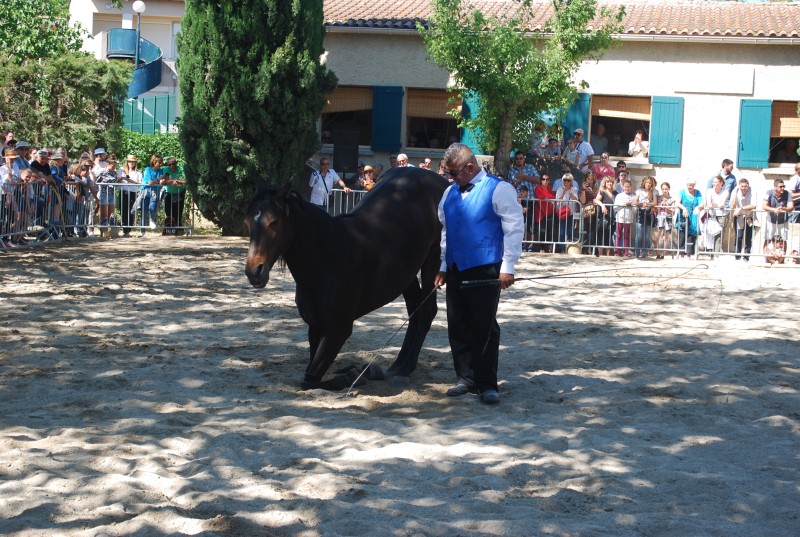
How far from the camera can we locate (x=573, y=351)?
388 inches

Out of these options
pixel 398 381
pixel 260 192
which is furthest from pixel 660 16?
pixel 260 192

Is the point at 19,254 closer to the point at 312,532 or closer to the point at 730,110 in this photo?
the point at 312,532

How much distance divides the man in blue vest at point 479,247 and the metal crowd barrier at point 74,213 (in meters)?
10.4

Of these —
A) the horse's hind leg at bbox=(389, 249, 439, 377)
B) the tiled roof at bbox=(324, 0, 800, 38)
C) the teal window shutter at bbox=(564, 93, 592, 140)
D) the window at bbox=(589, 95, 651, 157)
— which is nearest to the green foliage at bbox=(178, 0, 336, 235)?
the tiled roof at bbox=(324, 0, 800, 38)

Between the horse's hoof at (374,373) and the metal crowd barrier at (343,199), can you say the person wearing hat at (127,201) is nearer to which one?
the metal crowd barrier at (343,199)

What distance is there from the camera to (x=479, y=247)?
307 inches

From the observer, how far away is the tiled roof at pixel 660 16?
2372cm

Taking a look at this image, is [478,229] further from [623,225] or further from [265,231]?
[623,225]

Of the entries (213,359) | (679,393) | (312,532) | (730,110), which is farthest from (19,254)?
(730,110)

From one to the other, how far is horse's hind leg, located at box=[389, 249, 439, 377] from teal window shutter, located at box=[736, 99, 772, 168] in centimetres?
1642

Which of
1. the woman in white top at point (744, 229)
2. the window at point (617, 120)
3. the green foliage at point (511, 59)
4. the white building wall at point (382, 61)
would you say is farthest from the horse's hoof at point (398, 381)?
the white building wall at point (382, 61)

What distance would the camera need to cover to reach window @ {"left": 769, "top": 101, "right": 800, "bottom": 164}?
78.2ft

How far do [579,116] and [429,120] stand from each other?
364 centimetres

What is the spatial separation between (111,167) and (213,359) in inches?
460
